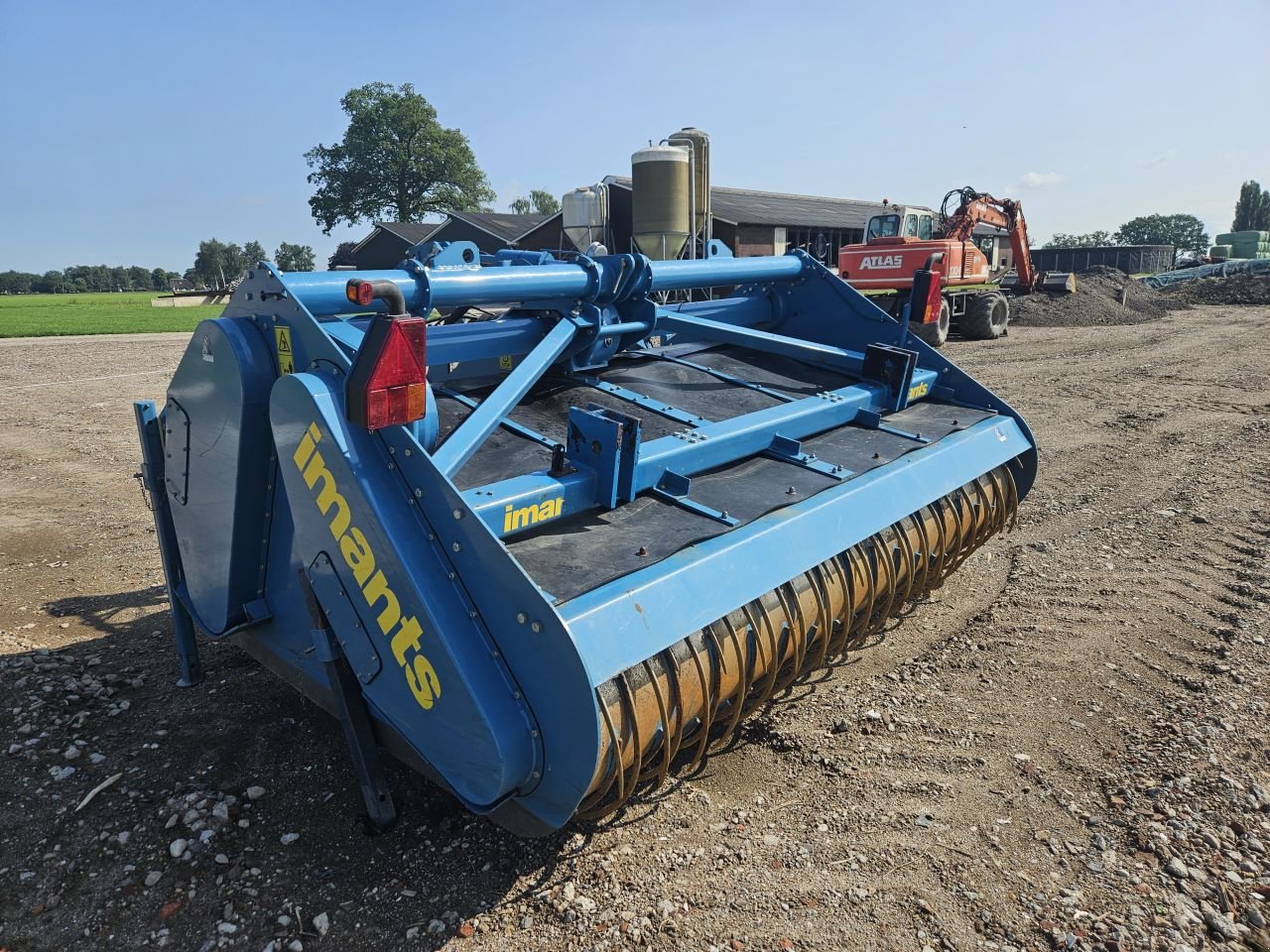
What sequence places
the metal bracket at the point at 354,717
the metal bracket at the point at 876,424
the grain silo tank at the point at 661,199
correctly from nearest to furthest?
the metal bracket at the point at 354,717
the metal bracket at the point at 876,424
the grain silo tank at the point at 661,199

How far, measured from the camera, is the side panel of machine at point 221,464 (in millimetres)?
2619

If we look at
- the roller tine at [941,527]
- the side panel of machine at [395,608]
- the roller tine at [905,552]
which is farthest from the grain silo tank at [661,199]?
the side panel of machine at [395,608]

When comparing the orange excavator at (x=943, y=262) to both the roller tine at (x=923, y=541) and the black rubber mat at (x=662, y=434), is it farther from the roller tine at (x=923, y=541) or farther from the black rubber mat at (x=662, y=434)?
the roller tine at (x=923, y=541)

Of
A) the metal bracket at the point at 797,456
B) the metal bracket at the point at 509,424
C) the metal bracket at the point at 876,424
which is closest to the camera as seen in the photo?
the metal bracket at the point at 509,424

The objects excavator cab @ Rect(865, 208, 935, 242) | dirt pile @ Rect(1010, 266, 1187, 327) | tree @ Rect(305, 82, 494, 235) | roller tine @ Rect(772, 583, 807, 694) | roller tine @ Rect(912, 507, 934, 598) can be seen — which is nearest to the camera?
roller tine @ Rect(772, 583, 807, 694)

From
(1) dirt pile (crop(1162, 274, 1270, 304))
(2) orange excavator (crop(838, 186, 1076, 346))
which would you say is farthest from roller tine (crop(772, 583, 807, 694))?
(1) dirt pile (crop(1162, 274, 1270, 304))

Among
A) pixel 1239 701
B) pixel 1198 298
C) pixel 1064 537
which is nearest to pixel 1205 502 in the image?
pixel 1064 537

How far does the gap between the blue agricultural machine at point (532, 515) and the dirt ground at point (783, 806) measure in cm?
29

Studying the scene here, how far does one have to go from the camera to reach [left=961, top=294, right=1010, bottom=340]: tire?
1789 cm

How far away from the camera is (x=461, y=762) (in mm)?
2176

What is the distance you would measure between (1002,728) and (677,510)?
1627mm

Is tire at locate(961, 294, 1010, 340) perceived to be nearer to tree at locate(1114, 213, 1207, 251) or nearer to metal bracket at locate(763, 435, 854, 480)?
metal bracket at locate(763, 435, 854, 480)

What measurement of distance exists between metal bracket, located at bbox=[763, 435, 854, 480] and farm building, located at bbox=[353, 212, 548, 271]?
25384mm

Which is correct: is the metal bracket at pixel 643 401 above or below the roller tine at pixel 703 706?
above
